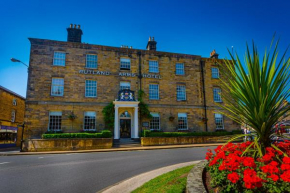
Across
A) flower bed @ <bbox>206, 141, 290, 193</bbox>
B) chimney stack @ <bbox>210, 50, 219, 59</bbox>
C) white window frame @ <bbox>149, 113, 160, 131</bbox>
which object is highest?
chimney stack @ <bbox>210, 50, 219, 59</bbox>

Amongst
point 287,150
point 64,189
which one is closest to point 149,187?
point 64,189

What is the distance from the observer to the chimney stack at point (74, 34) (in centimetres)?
1998

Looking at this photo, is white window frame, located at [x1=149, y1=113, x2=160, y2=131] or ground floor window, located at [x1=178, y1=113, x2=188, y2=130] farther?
ground floor window, located at [x1=178, y1=113, x2=188, y2=130]

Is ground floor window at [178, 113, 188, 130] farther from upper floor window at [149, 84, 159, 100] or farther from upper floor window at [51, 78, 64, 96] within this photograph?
upper floor window at [51, 78, 64, 96]

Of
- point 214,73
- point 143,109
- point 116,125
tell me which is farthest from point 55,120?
point 214,73

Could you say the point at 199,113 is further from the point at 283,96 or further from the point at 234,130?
the point at 283,96

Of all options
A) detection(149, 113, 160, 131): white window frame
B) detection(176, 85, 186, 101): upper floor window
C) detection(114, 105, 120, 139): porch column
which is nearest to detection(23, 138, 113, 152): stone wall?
detection(114, 105, 120, 139): porch column

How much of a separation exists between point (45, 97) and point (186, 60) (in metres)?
16.2

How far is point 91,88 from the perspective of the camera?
19266 mm

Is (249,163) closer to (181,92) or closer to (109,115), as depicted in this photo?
(109,115)

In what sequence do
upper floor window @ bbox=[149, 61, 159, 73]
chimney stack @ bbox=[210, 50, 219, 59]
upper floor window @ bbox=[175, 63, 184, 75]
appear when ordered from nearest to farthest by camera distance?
upper floor window @ bbox=[149, 61, 159, 73] → upper floor window @ bbox=[175, 63, 184, 75] → chimney stack @ bbox=[210, 50, 219, 59]

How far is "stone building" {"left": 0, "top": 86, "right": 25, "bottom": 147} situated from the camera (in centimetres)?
2519

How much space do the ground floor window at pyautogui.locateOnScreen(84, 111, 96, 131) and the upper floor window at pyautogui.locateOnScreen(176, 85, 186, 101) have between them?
971 centimetres

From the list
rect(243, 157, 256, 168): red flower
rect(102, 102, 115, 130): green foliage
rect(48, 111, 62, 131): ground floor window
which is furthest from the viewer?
rect(102, 102, 115, 130): green foliage
